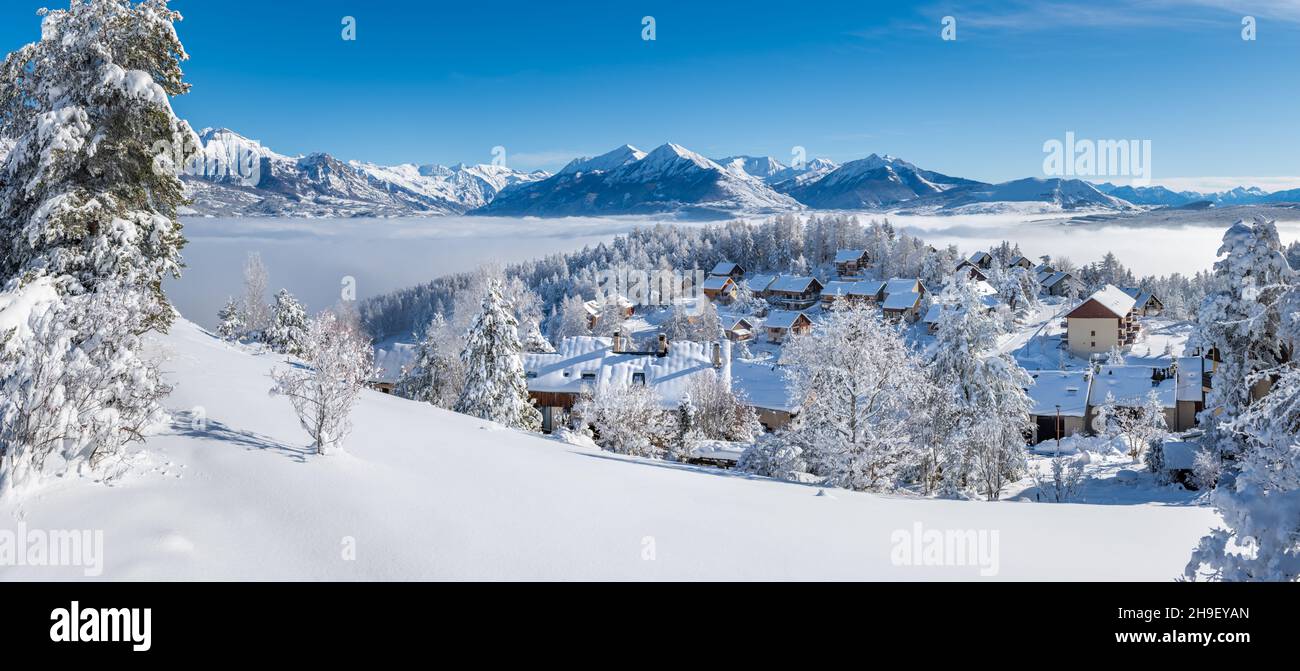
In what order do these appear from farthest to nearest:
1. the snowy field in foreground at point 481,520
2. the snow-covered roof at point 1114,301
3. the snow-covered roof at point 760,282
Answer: the snow-covered roof at point 760,282
the snow-covered roof at point 1114,301
the snowy field in foreground at point 481,520

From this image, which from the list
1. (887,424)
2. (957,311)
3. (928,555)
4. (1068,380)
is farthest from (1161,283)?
(928,555)

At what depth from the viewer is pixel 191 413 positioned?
39.9 ft

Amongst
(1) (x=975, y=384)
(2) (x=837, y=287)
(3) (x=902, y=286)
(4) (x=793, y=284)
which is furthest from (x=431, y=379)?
(4) (x=793, y=284)

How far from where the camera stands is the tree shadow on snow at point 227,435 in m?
10.6

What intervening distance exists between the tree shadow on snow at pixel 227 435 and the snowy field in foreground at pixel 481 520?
69 mm

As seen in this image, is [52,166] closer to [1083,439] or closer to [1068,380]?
[1083,439]

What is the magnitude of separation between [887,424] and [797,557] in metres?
14.3

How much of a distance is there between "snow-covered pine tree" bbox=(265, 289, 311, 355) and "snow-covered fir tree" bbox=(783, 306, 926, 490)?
35003mm

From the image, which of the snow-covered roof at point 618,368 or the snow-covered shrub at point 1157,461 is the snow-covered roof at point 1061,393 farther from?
the snow-covered roof at point 618,368

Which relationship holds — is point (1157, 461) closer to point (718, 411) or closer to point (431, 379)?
point (718, 411)

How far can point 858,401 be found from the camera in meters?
21.5

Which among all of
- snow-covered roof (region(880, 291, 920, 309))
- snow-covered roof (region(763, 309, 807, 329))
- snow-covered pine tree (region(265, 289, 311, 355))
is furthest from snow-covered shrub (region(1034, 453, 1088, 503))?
snow-covered roof (region(880, 291, 920, 309))

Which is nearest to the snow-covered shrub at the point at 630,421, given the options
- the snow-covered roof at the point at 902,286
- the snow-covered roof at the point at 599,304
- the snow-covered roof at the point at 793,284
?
the snow-covered roof at the point at 599,304

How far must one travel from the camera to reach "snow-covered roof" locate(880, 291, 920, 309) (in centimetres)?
10275
